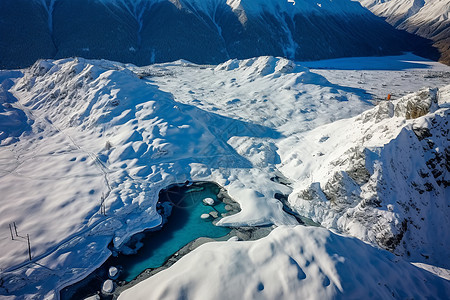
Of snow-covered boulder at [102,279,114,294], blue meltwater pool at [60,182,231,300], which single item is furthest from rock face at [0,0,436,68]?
snow-covered boulder at [102,279,114,294]

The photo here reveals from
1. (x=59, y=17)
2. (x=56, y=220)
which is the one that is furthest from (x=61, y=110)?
(x=59, y=17)

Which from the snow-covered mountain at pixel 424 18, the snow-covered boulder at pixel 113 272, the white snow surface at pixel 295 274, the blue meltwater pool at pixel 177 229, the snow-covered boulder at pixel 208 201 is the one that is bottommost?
the snow-covered boulder at pixel 113 272

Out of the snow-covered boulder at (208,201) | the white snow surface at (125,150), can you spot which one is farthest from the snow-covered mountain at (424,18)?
the snow-covered boulder at (208,201)

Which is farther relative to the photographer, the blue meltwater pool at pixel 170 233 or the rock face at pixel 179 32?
the rock face at pixel 179 32

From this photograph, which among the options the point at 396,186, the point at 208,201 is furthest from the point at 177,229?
the point at 396,186

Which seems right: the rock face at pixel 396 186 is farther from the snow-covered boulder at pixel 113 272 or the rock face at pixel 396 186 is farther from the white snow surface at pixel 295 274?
the snow-covered boulder at pixel 113 272

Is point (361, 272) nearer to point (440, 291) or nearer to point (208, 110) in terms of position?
point (440, 291)

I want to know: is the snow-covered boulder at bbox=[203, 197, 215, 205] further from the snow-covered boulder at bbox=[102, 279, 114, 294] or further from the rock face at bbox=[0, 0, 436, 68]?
the rock face at bbox=[0, 0, 436, 68]
